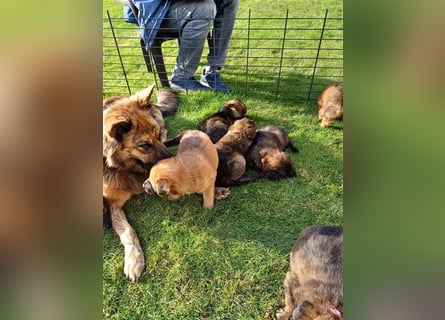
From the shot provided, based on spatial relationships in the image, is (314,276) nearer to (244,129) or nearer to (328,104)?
(244,129)

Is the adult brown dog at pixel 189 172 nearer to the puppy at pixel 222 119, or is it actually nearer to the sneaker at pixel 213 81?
the puppy at pixel 222 119

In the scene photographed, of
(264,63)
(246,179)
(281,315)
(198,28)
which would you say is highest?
(198,28)

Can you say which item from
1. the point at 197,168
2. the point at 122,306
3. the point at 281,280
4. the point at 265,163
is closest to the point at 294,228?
the point at 281,280

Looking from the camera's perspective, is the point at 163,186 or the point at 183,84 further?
the point at 183,84

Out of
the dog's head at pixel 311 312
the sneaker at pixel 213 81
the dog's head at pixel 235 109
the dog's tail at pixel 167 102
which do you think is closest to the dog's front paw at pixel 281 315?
the dog's head at pixel 311 312

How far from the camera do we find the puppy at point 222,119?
11.1 feet

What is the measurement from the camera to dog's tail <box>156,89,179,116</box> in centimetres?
376

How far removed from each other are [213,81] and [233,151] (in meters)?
1.27

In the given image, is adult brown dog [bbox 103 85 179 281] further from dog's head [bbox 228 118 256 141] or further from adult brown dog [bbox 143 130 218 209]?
dog's head [bbox 228 118 256 141]

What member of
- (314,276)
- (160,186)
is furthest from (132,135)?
(314,276)

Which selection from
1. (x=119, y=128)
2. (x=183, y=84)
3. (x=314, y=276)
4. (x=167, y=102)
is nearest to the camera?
(x=314, y=276)

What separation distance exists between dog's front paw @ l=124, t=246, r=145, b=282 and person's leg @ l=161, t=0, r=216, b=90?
7.18 feet

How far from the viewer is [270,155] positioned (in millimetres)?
3113
